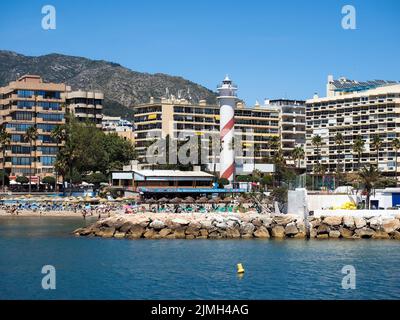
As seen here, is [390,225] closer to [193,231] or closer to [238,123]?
[193,231]

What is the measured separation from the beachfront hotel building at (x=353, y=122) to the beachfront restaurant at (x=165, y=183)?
2358 centimetres

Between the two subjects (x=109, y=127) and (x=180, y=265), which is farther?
(x=109, y=127)

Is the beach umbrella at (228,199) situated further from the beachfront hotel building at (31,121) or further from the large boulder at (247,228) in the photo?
the large boulder at (247,228)

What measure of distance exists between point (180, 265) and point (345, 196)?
2582 centimetres

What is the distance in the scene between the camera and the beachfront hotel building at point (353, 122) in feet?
395

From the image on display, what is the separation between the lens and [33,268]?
44469 mm

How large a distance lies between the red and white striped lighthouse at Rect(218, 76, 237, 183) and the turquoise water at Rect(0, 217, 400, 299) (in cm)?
5756

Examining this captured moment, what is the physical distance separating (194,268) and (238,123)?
9788cm

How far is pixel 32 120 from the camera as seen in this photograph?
12338 cm

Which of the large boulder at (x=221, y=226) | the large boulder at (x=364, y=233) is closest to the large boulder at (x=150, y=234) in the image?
the large boulder at (x=221, y=226)

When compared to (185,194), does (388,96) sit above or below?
above

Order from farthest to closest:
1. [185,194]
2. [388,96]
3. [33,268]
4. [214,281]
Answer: [388,96] → [185,194] → [33,268] → [214,281]

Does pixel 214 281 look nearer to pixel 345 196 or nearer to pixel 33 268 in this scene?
pixel 33 268
